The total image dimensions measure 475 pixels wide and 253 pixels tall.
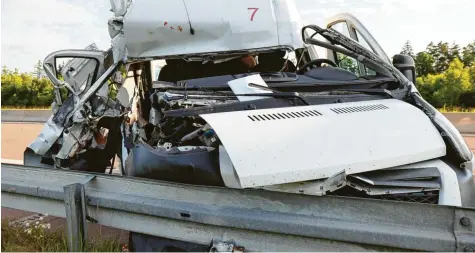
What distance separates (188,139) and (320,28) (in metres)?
1.92

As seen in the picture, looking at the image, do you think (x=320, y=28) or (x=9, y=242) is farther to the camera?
(x=320, y=28)

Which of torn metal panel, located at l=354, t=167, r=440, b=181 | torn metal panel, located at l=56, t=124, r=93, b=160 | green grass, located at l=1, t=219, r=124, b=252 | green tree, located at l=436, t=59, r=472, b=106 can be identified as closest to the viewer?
torn metal panel, located at l=354, t=167, r=440, b=181

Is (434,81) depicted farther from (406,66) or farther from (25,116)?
(25,116)

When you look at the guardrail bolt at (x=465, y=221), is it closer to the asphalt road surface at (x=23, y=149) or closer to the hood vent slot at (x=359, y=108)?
the hood vent slot at (x=359, y=108)

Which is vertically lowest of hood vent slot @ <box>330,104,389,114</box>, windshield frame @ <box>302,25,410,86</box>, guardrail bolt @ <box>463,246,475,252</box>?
guardrail bolt @ <box>463,246,475,252</box>

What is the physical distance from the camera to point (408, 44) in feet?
49.4

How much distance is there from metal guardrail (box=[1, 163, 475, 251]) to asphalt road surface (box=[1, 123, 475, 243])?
7.6 inches

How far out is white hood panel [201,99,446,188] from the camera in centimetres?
253

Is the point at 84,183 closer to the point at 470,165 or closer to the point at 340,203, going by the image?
the point at 340,203

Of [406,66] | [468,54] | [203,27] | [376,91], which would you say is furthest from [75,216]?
[468,54]

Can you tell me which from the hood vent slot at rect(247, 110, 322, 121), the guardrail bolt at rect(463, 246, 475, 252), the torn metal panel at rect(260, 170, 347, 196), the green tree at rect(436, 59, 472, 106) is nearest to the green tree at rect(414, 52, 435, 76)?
the green tree at rect(436, 59, 472, 106)

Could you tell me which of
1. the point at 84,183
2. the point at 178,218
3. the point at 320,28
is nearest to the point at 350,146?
the point at 178,218

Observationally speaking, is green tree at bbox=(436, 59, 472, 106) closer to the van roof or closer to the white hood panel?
the van roof

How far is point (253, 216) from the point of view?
246 centimetres
